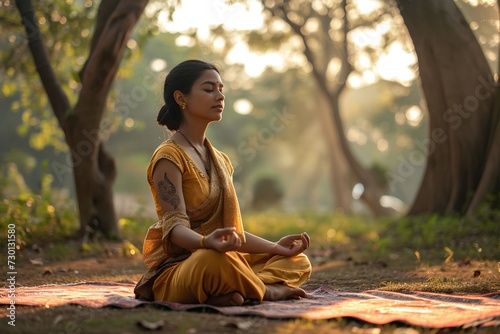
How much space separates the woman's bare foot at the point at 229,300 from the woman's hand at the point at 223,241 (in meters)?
0.32

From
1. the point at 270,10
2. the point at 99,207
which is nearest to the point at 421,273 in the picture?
the point at 99,207

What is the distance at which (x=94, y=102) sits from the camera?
300 inches

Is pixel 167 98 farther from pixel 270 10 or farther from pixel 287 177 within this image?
pixel 287 177

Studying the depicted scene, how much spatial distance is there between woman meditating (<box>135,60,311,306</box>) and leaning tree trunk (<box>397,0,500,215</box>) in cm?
530

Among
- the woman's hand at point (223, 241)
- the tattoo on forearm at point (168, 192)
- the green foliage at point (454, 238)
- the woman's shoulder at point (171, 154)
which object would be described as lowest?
the green foliage at point (454, 238)

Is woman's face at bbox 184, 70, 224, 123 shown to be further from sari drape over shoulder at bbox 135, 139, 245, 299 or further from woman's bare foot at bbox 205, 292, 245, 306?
woman's bare foot at bbox 205, 292, 245, 306

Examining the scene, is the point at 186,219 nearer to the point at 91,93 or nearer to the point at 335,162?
the point at 91,93

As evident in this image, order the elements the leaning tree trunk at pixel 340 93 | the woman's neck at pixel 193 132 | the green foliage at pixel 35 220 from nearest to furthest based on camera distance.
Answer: the woman's neck at pixel 193 132 → the green foliage at pixel 35 220 → the leaning tree trunk at pixel 340 93

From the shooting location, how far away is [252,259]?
14.5 feet

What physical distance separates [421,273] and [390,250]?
2.33 metres

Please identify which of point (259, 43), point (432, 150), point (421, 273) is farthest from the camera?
point (259, 43)

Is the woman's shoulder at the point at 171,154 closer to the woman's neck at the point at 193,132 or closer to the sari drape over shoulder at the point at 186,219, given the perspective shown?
the sari drape over shoulder at the point at 186,219
